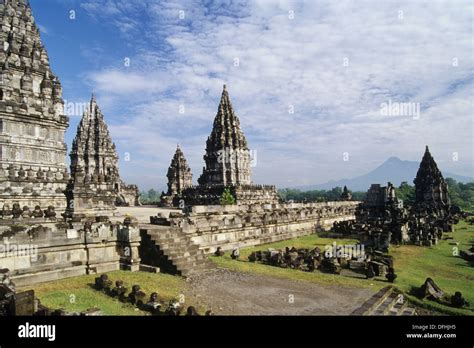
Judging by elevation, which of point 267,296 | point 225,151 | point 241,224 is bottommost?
point 267,296

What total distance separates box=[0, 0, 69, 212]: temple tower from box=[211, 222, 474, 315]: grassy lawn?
14.6 m

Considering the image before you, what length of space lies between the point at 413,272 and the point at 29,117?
26067 millimetres

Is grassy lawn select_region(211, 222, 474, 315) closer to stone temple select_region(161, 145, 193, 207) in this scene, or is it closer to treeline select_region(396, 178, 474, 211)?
stone temple select_region(161, 145, 193, 207)

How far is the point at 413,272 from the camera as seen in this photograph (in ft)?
45.9

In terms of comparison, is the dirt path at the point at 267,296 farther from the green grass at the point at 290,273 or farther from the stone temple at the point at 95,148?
the stone temple at the point at 95,148

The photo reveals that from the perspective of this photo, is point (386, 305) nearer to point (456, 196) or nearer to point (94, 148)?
point (94, 148)

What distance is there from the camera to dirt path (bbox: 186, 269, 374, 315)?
8570 mm

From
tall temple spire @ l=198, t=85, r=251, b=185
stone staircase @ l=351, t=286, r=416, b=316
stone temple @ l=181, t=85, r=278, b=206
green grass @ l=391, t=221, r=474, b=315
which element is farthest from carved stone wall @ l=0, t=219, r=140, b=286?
tall temple spire @ l=198, t=85, r=251, b=185

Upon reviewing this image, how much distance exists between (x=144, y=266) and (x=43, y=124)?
19.3 m

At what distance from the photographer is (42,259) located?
34.2 ft

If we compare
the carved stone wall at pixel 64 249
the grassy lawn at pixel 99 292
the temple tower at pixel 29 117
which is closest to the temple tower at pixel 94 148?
the temple tower at pixel 29 117

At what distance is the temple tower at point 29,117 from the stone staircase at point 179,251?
13.2 metres

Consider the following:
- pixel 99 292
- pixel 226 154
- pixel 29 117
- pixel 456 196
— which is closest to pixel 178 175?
pixel 226 154
